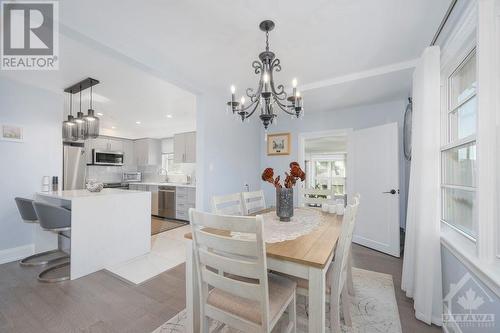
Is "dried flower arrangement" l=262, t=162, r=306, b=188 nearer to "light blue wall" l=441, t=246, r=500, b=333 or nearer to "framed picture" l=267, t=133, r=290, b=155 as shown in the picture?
"light blue wall" l=441, t=246, r=500, b=333

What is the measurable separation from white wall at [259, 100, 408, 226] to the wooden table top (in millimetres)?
2591

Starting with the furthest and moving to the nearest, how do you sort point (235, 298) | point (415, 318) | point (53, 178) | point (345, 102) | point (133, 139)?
point (133, 139) < point (345, 102) < point (53, 178) < point (415, 318) < point (235, 298)

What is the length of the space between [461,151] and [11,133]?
4847mm

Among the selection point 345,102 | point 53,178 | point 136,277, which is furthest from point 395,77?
point 53,178

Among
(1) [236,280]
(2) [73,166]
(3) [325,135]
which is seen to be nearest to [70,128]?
(2) [73,166]

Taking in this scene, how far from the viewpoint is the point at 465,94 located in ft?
4.89

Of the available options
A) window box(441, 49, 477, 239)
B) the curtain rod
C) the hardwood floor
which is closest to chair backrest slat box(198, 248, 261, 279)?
the hardwood floor

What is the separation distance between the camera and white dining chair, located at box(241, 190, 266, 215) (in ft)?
6.96

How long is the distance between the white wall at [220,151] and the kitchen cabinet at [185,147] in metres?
1.55

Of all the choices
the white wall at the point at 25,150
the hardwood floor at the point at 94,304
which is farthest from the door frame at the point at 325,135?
the white wall at the point at 25,150

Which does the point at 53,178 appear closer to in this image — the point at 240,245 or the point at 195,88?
the point at 195,88

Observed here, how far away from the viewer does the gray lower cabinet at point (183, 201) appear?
4523 mm

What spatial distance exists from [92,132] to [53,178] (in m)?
0.87

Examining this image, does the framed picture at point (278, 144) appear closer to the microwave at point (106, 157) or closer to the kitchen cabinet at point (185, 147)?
the kitchen cabinet at point (185, 147)
